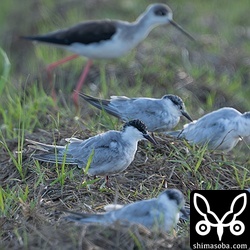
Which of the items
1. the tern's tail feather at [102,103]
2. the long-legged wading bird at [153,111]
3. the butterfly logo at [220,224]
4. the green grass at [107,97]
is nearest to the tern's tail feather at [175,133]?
the long-legged wading bird at [153,111]

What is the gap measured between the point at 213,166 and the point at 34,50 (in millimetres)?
5891

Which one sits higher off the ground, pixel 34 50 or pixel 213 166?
pixel 213 166

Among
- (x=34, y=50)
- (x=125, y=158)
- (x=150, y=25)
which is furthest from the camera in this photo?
(x=34, y=50)

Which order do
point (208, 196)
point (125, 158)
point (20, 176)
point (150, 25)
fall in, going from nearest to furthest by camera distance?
point (208, 196), point (125, 158), point (20, 176), point (150, 25)

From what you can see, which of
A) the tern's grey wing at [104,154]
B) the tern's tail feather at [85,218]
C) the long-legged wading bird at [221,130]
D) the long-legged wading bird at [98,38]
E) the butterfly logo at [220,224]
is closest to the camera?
the tern's tail feather at [85,218]

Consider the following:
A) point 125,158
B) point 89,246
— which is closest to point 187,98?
point 125,158

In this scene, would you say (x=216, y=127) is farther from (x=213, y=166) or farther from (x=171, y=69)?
(x=171, y=69)

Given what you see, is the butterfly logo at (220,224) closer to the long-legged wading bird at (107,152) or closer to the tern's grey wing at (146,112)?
the long-legged wading bird at (107,152)

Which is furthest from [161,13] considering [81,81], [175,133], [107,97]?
[175,133]

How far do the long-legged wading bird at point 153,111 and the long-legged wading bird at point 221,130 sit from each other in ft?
0.74

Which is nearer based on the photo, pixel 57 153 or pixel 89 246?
pixel 89 246

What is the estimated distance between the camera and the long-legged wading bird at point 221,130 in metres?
7.64

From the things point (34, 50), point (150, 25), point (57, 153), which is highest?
point (57, 153)

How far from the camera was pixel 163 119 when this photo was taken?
779 centimetres
